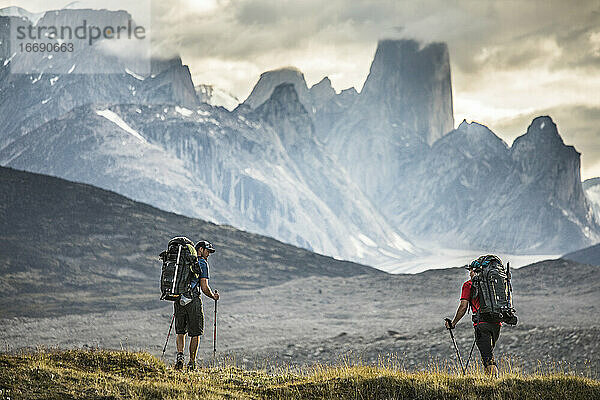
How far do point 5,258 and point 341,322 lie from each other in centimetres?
4334

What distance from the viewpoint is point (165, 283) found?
37.8 ft

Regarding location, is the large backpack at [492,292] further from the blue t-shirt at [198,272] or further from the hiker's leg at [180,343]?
the hiker's leg at [180,343]

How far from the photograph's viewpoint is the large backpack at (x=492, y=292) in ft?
35.2

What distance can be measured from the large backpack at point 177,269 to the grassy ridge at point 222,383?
4.15ft

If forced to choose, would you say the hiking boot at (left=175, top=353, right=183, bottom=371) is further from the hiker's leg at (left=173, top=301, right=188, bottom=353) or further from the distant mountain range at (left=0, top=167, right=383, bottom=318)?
the distant mountain range at (left=0, top=167, right=383, bottom=318)

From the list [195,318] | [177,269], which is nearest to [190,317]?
[195,318]

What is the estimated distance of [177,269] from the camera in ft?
37.9

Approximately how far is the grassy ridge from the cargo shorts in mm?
779

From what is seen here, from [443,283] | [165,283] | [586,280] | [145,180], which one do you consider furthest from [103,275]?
[145,180]

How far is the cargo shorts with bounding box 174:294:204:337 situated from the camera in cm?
1186

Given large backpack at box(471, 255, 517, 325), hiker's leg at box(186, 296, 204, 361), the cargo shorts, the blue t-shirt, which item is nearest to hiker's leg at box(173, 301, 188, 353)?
the cargo shorts

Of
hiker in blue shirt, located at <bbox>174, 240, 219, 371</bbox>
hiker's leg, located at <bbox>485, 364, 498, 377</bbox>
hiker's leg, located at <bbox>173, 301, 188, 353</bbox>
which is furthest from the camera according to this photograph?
hiker's leg, located at <bbox>173, 301, 188, 353</bbox>

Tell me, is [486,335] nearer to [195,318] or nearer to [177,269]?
[195,318]

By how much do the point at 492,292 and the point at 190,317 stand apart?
17.4 feet
